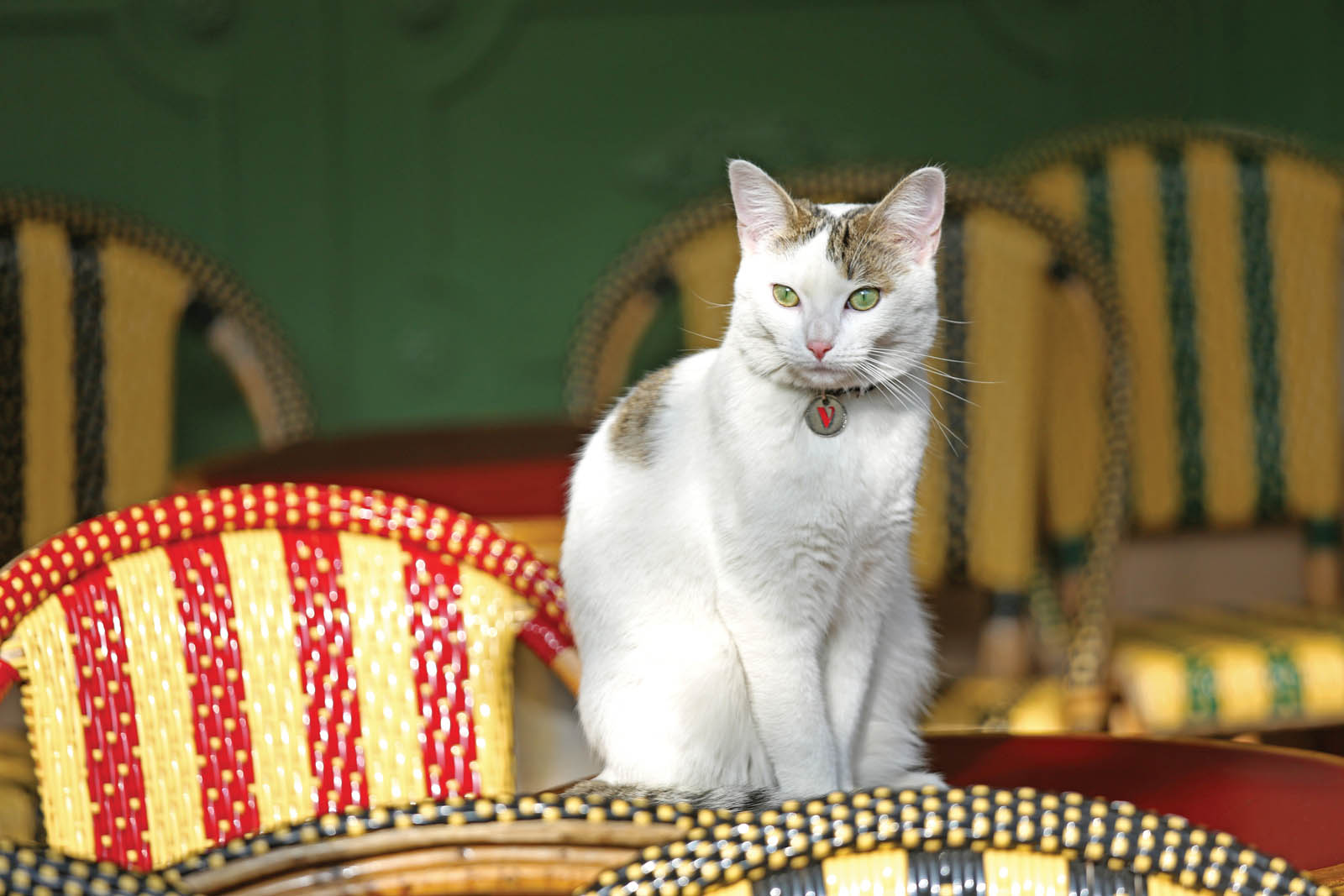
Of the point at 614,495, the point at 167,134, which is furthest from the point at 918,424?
the point at 167,134

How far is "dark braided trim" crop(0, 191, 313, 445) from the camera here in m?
2.21

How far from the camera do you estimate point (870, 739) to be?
2.98 feet

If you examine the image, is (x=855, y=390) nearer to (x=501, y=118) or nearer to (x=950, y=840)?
(x=950, y=840)


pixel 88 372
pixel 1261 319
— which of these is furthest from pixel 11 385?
pixel 1261 319

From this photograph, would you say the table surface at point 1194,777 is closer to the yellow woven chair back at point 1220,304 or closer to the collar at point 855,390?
the collar at point 855,390

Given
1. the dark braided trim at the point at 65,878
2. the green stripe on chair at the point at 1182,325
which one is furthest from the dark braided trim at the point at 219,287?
the dark braided trim at the point at 65,878

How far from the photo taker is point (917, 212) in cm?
79

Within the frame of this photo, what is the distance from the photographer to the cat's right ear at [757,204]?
0.78 meters

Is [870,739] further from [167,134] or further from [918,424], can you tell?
[167,134]

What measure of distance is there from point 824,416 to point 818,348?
5 centimetres

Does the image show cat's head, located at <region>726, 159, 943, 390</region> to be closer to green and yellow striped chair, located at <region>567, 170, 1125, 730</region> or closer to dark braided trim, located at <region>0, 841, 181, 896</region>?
dark braided trim, located at <region>0, 841, 181, 896</region>

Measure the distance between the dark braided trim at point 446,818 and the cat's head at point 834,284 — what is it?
0.24 metres

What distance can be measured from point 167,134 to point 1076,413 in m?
1.71

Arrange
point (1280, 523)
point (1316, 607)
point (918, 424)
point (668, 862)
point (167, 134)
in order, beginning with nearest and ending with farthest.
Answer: point (668, 862)
point (918, 424)
point (1316, 607)
point (1280, 523)
point (167, 134)
